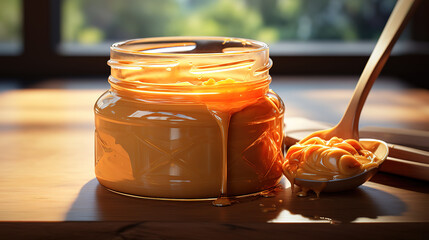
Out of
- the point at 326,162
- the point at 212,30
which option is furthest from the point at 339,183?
the point at 212,30

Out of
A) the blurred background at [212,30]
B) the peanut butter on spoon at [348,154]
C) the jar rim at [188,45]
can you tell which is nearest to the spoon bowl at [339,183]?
the peanut butter on spoon at [348,154]

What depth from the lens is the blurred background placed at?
59.2 inches

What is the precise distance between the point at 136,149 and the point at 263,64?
0.49 feet

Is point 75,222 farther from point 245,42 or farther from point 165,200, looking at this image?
point 245,42

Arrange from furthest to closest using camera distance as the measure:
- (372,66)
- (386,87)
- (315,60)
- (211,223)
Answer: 1. (315,60)
2. (386,87)
3. (372,66)
4. (211,223)

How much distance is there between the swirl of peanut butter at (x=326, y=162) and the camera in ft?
1.74

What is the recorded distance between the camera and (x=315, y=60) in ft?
5.00

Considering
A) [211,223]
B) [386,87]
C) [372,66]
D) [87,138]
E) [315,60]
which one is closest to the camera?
[211,223]

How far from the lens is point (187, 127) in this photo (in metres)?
0.50

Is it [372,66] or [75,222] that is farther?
[372,66]

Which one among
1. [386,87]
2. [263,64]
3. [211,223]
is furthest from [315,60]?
[211,223]

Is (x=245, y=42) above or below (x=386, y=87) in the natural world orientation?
above

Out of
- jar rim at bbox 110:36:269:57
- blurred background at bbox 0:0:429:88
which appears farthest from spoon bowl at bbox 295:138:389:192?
blurred background at bbox 0:0:429:88

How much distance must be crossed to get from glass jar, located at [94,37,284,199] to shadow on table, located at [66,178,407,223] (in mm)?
14
